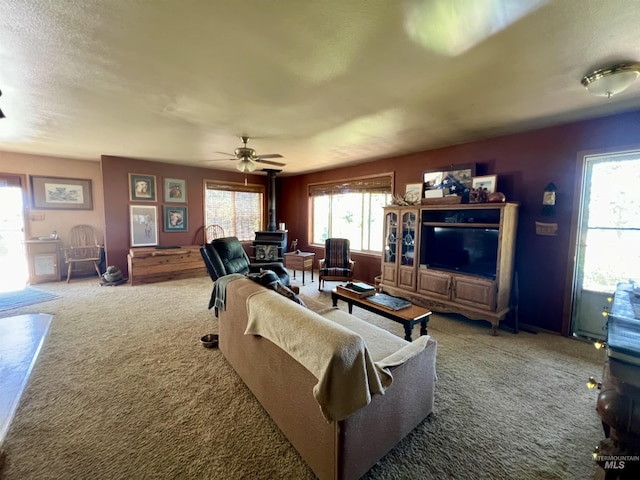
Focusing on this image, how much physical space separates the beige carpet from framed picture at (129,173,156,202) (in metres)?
3.08

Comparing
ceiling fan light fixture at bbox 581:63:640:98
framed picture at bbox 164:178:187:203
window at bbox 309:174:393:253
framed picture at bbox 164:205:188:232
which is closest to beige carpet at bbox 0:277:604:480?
ceiling fan light fixture at bbox 581:63:640:98

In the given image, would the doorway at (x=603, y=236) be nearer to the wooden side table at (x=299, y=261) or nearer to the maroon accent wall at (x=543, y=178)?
the maroon accent wall at (x=543, y=178)

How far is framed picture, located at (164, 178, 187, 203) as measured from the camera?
18.8 feet

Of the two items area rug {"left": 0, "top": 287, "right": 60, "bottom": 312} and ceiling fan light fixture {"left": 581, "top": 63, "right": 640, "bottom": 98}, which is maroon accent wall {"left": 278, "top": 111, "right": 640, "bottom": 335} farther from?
area rug {"left": 0, "top": 287, "right": 60, "bottom": 312}

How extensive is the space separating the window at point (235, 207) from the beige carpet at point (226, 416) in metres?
3.81

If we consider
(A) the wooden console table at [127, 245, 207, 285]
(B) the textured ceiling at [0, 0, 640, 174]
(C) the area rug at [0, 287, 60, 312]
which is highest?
(B) the textured ceiling at [0, 0, 640, 174]

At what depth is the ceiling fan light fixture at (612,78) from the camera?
1.87 metres

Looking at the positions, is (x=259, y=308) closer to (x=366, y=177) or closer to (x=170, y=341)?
(x=170, y=341)

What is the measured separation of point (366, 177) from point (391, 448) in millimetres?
4605

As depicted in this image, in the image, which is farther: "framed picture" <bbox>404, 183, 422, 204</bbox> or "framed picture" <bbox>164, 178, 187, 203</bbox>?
"framed picture" <bbox>164, 178, 187, 203</bbox>

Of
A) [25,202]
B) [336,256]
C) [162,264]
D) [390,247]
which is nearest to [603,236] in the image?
[390,247]

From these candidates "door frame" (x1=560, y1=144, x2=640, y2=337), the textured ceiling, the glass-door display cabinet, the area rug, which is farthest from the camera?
the glass-door display cabinet

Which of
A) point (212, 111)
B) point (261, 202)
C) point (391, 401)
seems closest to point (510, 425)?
point (391, 401)

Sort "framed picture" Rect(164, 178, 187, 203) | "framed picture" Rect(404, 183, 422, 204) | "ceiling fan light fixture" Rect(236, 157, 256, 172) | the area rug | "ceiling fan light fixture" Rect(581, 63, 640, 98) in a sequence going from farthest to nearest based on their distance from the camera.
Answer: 1. "framed picture" Rect(164, 178, 187, 203)
2. "framed picture" Rect(404, 183, 422, 204)
3. the area rug
4. "ceiling fan light fixture" Rect(236, 157, 256, 172)
5. "ceiling fan light fixture" Rect(581, 63, 640, 98)
